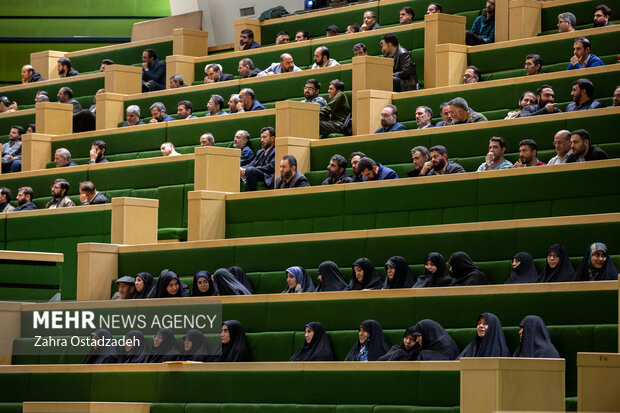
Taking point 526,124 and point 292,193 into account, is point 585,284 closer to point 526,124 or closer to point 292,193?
point 526,124

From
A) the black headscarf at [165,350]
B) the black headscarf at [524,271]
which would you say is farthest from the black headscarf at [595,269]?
the black headscarf at [165,350]

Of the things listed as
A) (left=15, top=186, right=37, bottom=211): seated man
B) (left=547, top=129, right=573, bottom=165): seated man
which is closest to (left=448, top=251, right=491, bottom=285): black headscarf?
(left=547, top=129, right=573, bottom=165): seated man

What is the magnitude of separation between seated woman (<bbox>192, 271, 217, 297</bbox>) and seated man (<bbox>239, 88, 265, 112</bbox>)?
2.54m

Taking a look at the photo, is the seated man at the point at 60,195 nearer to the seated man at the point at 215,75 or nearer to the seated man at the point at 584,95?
the seated man at the point at 215,75

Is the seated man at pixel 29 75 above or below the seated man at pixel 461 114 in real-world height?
above

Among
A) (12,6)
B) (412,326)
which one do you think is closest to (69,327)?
(412,326)

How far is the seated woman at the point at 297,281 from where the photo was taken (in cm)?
775

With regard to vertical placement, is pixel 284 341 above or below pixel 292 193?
below

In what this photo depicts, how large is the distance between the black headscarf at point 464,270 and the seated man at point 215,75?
4.59 meters

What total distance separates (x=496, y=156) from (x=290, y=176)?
1594 millimetres

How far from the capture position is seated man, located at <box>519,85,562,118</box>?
328 inches

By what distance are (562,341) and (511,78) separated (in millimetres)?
3015

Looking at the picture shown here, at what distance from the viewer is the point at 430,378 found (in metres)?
6.42

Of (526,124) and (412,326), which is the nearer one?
(412,326)
